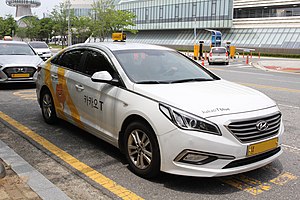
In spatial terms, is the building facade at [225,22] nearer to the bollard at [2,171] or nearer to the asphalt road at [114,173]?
the asphalt road at [114,173]

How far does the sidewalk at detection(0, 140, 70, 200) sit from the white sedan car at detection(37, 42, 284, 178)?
1014 millimetres

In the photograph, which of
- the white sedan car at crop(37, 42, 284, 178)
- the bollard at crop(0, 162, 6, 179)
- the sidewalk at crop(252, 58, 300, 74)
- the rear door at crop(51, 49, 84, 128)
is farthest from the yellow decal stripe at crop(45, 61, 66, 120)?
the sidewalk at crop(252, 58, 300, 74)

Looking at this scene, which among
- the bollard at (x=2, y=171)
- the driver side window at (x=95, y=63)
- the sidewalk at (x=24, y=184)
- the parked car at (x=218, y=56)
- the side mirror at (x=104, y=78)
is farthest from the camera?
the parked car at (x=218, y=56)

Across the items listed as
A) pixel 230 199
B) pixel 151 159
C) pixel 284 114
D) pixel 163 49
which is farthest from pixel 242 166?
pixel 284 114

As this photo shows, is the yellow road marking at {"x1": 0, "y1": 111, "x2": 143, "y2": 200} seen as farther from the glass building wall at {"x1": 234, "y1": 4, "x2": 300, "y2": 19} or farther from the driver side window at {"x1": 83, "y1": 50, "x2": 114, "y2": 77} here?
the glass building wall at {"x1": 234, "y1": 4, "x2": 300, "y2": 19}

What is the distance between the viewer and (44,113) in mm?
6660

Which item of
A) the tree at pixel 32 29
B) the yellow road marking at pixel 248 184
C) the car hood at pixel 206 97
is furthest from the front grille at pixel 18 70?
the tree at pixel 32 29

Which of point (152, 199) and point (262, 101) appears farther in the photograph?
point (262, 101)

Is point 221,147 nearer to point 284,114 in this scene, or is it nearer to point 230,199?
point 230,199

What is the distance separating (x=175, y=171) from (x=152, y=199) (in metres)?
0.39

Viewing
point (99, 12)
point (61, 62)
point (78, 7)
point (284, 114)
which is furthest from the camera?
point (78, 7)

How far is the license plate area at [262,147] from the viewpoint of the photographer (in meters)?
3.74

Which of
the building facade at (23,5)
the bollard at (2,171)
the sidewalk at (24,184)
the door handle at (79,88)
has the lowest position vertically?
the sidewalk at (24,184)

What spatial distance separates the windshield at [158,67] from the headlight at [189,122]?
2.90ft
